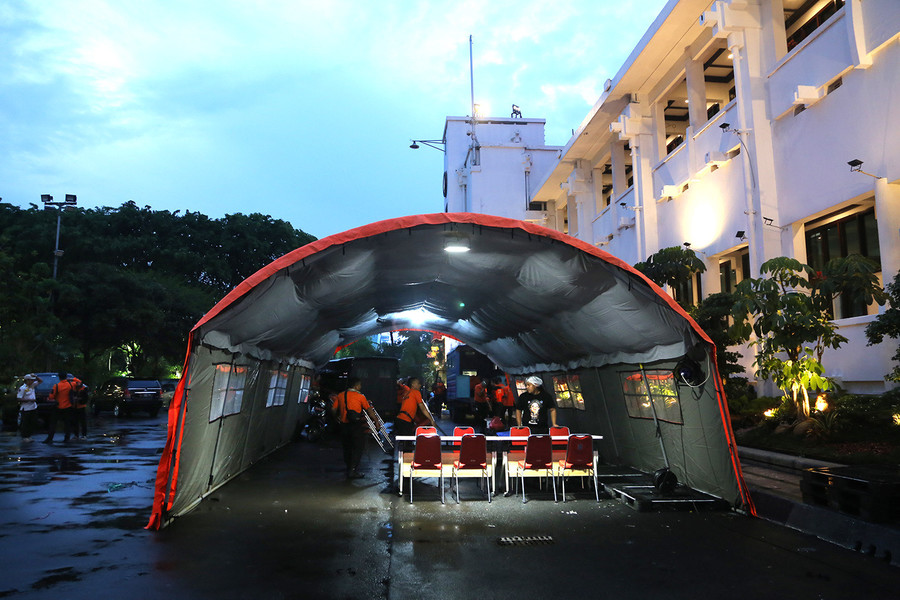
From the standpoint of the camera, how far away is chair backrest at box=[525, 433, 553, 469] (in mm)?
9742

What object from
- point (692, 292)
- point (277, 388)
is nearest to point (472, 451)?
point (277, 388)

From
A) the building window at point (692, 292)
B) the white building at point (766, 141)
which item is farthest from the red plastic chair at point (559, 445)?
the building window at point (692, 292)

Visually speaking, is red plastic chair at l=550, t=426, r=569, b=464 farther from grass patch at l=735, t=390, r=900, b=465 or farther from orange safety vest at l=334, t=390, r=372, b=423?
grass patch at l=735, t=390, r=900, b=465

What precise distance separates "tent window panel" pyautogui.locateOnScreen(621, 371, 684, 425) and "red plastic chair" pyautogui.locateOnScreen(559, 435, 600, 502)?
1.43 m

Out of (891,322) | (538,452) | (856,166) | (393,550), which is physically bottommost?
(393,550)

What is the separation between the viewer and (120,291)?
3375cm

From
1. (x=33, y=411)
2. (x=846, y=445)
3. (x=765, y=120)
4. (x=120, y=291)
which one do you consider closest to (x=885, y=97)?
(x=765, y=120)

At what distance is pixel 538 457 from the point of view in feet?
32.2

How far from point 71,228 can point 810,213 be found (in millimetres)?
39228

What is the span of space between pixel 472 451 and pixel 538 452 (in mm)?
1013

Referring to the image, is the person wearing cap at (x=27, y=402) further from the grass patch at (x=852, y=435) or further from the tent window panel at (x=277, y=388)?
the grass patch at (x=852, y=435)

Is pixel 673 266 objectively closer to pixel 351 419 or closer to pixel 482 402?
pixel 351 419

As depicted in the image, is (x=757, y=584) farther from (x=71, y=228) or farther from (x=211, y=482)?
(x=71, y=228)

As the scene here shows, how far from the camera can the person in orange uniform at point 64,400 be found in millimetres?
16578
